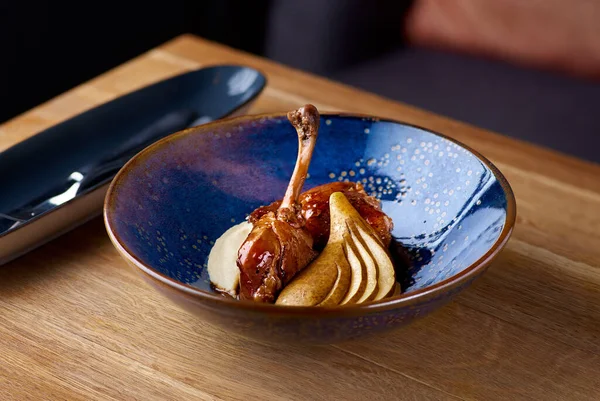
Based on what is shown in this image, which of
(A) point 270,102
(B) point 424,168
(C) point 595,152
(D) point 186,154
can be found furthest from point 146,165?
(C) point 595,152

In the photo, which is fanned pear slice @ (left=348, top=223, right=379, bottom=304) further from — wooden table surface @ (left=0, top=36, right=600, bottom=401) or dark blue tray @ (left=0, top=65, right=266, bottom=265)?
dark blue tray @ (left=0, top=65, right=266, bottom=265)

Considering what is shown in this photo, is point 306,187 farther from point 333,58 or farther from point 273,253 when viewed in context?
point 333,58

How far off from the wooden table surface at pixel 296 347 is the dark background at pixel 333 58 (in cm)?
72

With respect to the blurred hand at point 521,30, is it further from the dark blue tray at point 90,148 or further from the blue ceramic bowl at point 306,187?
the blue ceramic bowl at point 306,187

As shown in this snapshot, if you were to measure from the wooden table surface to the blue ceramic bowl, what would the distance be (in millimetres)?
62

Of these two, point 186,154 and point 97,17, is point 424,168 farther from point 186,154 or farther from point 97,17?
point 97,17

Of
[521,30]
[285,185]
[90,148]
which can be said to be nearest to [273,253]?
[285,185]

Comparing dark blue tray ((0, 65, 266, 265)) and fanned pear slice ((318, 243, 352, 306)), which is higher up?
fanned pear slice ((318, 243, 352, 306))

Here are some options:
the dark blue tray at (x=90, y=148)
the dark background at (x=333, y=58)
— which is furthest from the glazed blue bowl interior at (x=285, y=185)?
the dark background at (x=333, y=58)

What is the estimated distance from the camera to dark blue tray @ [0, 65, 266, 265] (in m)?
0.80

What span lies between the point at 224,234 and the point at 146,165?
0.11m

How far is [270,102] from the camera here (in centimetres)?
114

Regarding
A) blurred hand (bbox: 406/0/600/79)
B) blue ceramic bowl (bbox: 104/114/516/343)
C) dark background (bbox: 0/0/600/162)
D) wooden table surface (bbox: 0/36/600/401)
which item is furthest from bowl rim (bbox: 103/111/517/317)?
blurred hand (bbox: 406/0/600/79)

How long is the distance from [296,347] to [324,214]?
0.14 m
